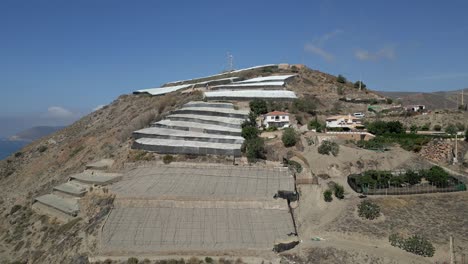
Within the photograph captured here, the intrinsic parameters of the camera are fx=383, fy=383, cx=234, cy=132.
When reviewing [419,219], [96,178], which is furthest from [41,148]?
[419,219]

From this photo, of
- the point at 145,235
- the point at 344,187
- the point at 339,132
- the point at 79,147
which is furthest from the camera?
the point at 79,147

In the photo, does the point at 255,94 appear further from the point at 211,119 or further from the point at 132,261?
the point at 132,261

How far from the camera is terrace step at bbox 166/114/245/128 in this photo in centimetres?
3989

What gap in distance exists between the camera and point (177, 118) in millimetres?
43375

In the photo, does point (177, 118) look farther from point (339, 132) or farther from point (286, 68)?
point (286, 68)

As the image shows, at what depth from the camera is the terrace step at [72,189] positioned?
1212 inches

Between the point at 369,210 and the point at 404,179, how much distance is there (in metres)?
5.31

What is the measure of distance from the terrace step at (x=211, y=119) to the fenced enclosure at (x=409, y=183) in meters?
14.7

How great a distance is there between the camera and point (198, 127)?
39.3 meters

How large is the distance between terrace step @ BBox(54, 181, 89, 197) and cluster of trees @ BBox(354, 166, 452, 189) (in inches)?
857

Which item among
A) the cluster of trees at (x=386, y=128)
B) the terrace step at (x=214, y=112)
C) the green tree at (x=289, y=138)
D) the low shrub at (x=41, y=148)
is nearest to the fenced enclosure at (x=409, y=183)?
the green tree at (x=289, y=138)

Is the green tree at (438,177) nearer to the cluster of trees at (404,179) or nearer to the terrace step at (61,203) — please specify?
the cluster of trees at (404,179)

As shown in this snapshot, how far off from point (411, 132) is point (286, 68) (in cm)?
Result: 3384

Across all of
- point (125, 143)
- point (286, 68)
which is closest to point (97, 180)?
point (125, 143)
